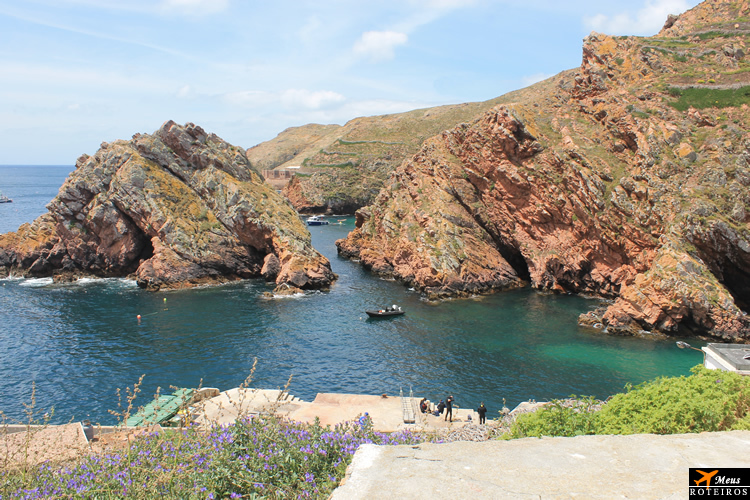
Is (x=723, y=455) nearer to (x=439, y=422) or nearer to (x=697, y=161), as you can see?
(x=439, y=422)

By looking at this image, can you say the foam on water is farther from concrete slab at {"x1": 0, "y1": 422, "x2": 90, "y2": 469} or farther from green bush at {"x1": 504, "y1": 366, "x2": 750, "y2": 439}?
green bush at {"x1": 504, "y1": 366, "x2": 750, "y2": 439}

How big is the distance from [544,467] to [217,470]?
22.1ft

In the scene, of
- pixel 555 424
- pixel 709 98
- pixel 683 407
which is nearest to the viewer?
pixel 683 407

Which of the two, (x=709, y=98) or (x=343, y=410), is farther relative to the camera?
(x=709, y=98)

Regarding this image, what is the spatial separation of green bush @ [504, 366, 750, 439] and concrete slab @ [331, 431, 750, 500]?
404cm

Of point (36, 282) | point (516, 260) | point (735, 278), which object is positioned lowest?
point (36, 282)

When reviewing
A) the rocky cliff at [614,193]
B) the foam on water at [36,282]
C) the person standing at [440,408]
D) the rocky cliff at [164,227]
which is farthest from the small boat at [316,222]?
the person standing at [440,408]

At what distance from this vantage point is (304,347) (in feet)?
147

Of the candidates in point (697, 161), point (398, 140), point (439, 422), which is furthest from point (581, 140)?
point (398, 140)

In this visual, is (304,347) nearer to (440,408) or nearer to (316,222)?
(440,408)

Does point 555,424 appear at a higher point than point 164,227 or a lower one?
lower

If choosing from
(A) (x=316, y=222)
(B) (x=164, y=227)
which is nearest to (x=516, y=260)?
(B) (x=164, y=227)

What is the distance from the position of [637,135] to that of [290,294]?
46.9 metres

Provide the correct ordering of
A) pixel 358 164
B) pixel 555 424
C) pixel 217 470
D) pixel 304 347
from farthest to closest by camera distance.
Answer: pixel 358 164 < pixel 304 347 < pixel 555 424 < pixel 217 470
